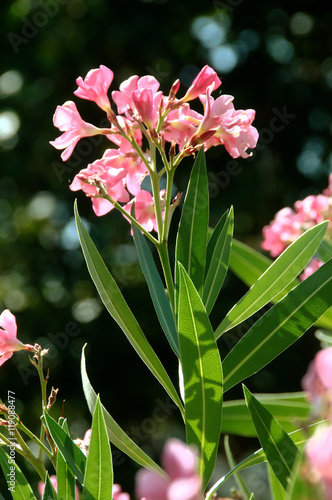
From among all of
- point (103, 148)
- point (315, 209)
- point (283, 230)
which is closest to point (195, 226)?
point (315, 209)

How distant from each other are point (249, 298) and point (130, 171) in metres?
0.21

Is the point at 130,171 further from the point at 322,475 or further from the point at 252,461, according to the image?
the point at 322,475

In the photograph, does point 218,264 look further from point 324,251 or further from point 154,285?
point 324,251

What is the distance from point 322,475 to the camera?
0.25 meters

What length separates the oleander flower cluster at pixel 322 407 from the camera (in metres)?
0.24

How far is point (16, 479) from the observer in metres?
0.64

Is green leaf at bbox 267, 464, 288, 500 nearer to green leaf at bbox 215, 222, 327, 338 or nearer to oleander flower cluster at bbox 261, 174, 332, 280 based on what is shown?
green leaf at bbox 215, 222, 327, 338

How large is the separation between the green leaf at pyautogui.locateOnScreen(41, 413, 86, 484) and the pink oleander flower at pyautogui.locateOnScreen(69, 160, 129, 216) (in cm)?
29

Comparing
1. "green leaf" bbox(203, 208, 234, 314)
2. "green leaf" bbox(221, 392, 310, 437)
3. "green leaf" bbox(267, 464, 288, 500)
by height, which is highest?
"green leaf" bbox(203, 208, 234, 314)

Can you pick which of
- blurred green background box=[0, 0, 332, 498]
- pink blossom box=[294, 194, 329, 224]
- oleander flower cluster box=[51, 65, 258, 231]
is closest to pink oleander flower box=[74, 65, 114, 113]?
oleander flower cluster box=[51, 65, 258, 231]

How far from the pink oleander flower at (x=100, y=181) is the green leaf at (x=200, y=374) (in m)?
0.24

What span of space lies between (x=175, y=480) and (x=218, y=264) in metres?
0.51

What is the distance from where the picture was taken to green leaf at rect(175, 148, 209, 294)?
746mm

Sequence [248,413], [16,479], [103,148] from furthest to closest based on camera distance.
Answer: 1. [103,148]
2. [248,413]
3. [16,479]
